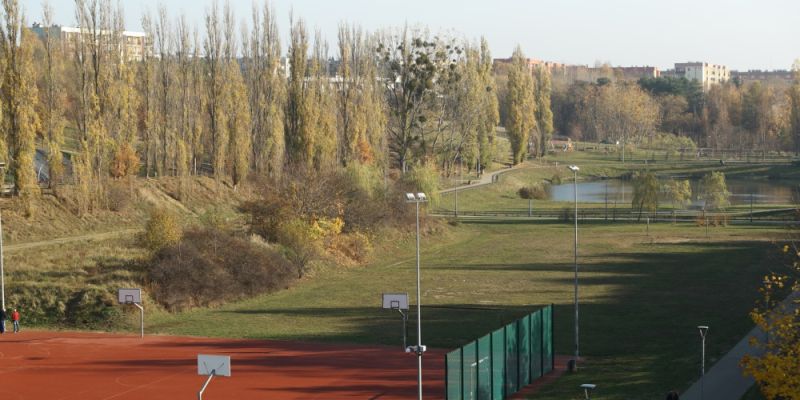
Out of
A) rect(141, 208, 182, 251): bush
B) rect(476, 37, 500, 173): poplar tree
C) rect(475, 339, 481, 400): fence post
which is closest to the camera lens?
rect(475, 339, 481, 400): fence post

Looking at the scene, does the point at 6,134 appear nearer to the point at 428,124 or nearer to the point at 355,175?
the point at 355,175

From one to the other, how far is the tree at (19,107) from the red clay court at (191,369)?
19481mm

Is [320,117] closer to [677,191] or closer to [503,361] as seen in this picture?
[677,191]

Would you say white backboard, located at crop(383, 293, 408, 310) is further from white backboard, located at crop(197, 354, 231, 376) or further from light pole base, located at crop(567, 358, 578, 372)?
white backboard, located at crop(197, 354, 231, 376)

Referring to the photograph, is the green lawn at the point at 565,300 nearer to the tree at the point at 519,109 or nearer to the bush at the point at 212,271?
the bush at the point at 212,271

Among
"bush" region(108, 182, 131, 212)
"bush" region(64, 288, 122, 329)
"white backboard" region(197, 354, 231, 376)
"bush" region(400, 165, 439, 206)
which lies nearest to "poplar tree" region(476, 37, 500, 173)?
"bush" region(400, 165, 439, 206)

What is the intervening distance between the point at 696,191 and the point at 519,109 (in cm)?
2557

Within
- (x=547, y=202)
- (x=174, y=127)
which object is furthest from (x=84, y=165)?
(x=547, y=202)

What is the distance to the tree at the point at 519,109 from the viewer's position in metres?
126

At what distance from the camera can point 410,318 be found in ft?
145

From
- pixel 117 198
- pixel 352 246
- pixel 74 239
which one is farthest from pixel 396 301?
pixel 117 198

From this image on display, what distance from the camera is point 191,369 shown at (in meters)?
34.6

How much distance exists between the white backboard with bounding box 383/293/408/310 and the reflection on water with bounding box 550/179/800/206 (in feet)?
229

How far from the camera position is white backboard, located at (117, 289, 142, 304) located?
1636 inches
